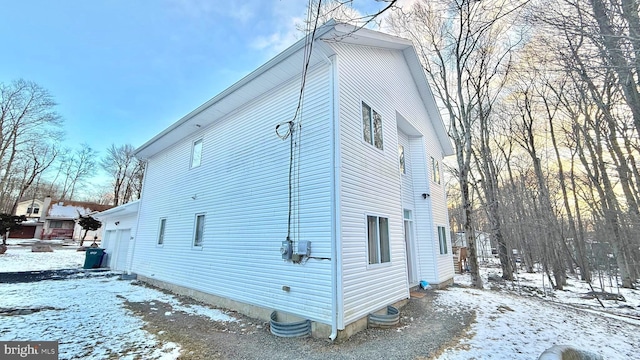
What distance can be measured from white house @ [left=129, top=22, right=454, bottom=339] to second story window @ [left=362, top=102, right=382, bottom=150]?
0.04 m

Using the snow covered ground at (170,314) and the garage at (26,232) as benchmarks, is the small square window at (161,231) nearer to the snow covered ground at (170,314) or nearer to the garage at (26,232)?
the snow covered ground at (170,314)

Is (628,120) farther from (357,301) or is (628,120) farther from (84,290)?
(84,290)

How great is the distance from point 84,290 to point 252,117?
744 centimetres

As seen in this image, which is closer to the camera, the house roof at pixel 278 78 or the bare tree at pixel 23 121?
the house roof at pixel 278 78

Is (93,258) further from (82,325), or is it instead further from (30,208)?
(30,208)

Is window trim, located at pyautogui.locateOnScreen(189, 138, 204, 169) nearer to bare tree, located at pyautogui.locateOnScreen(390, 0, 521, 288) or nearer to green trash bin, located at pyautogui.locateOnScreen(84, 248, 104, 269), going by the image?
bare tree, located at pyautogui.locateOnScreen(390, 0, 521, 288)

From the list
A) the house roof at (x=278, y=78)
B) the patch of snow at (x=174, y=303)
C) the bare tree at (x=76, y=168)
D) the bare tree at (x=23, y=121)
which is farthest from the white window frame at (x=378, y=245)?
the bare tree at (x=76, y=168)

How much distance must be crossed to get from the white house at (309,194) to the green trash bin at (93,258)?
20.6ft

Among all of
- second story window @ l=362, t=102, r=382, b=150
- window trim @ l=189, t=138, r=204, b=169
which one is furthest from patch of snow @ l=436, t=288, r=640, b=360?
window trim @ l=189, t=138, r=204, b=169

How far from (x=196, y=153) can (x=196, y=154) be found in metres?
0.04

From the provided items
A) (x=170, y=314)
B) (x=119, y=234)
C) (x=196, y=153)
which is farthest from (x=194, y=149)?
(x=119, y=234)

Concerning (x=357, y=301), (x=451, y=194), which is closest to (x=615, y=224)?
(x=451, y=194)

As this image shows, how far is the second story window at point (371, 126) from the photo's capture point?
615 cm

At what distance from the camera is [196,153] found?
8.89 meters
